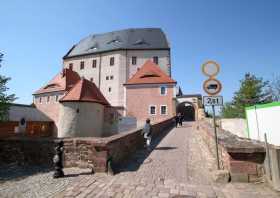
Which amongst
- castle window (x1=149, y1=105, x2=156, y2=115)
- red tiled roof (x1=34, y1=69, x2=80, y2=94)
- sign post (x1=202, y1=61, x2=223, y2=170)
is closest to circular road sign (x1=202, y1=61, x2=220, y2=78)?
sign post (x1=202, y1=61, x2=223, y2=170)

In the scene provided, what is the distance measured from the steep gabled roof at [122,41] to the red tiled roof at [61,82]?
978 cm

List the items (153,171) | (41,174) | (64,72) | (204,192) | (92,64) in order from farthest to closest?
(92,64), (64,72), (41,174), (153,171), (204,192)

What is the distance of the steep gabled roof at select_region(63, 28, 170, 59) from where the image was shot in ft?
148

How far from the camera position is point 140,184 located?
4.73 metres

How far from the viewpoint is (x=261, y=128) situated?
14.0 metres

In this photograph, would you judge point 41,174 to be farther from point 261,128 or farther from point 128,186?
point 261,128

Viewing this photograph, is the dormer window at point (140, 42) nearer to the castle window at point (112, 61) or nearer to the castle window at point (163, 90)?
the castle window at point (112, 61)

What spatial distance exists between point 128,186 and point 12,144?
590 centimetres

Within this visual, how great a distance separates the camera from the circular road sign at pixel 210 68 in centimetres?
565

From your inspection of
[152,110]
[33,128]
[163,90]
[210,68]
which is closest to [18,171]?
[210,68]


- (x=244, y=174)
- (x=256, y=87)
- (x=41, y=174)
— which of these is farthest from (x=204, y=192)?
(x=256, y=87)

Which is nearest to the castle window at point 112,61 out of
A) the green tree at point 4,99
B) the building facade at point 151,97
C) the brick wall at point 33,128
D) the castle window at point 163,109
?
the building facade at point 151,97

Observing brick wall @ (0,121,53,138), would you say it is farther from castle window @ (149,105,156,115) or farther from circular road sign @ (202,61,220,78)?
circular road sign @ (202,61,220,78)

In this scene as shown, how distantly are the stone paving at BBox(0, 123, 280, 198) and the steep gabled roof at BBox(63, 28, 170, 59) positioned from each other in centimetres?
3910
